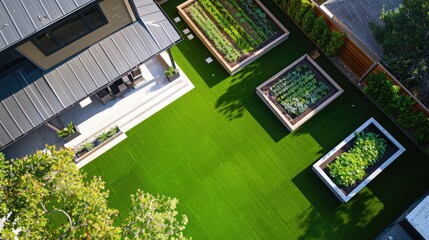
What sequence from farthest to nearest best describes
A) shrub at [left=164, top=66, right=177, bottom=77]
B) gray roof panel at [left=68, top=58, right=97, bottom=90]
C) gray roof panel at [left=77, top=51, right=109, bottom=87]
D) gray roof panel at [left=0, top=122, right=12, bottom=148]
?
shrub at [left=164, top=66, right=177, bottom=77], gray roof panel at [left=77, top=51, right=109, bottom=87], gray roof panel at [left=68, top=58, right=97, bottom=90], gray roof panel at [left=0, top=122, right=12, bottom=148]

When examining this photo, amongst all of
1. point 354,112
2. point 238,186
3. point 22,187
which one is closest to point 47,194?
point 22,187

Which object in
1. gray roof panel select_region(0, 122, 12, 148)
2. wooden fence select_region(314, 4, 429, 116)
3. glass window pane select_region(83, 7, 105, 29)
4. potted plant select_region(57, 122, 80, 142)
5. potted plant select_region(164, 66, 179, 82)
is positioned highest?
glass window pane select_region(83, 7, 105, 29)

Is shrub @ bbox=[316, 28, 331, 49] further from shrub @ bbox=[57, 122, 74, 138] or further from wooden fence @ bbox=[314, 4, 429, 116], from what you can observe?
shrub @ bbox=[57, 122, 74, 138]

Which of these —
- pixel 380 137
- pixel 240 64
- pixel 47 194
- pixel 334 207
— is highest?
pixel 240 64

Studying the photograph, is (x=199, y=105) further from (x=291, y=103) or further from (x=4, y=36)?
(x=4, y=36)

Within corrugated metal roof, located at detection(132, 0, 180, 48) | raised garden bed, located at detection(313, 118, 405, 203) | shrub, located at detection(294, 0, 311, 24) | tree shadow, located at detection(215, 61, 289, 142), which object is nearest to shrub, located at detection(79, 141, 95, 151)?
corrugated metal roof, located at detection(132, 0, 180, 48)

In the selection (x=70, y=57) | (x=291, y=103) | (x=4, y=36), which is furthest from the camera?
(x=291, y=103)

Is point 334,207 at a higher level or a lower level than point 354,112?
lower
